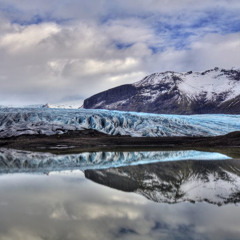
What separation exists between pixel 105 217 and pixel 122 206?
114cm

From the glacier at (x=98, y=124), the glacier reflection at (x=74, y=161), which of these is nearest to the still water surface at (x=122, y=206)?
the glacier reflection at (x=74, y=161)

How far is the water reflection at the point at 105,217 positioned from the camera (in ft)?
20.5

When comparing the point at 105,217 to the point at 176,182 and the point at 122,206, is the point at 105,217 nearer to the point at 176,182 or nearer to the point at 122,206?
the point at 122,206

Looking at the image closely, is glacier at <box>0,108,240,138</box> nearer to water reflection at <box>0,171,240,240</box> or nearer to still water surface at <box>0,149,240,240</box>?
still water surface at <box>0,149,240,240</box>

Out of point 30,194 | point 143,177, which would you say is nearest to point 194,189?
point 143,177

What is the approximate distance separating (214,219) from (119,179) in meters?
6.66

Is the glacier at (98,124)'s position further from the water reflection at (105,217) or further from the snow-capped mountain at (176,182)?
the water reflection at (105,217)

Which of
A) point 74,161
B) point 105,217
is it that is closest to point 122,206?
point 105,217

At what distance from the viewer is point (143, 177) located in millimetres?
13922

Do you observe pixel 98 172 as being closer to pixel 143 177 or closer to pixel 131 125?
pixel 143 177

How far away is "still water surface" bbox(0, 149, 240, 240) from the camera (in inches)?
251

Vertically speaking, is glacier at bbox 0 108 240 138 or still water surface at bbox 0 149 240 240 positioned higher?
glacier at bbox 0 108 240 138

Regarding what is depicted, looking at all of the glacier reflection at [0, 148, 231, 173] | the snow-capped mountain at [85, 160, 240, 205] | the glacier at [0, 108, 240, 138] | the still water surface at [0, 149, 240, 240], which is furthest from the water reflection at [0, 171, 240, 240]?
the glacier at [0, 108, 240, 138]

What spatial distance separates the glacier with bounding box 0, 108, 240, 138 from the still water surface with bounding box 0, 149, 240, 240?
129 feet
